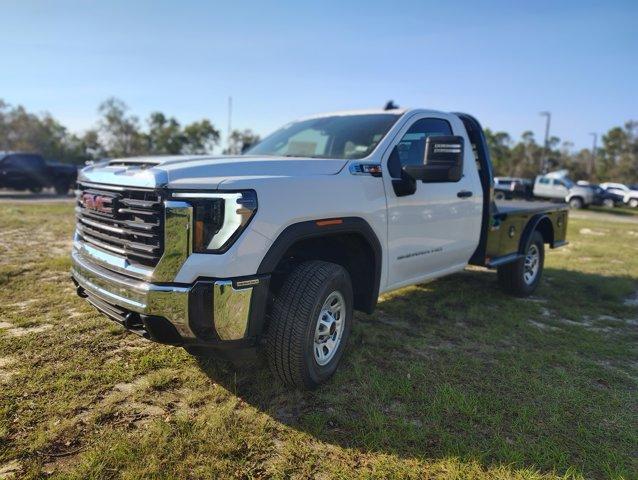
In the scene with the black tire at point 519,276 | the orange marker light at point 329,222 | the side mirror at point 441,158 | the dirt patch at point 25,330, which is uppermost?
the side mirror at point 441,158

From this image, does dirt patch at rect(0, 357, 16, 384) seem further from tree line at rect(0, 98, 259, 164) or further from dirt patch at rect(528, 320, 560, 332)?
tree line at rect(0, 98, 259, 164)

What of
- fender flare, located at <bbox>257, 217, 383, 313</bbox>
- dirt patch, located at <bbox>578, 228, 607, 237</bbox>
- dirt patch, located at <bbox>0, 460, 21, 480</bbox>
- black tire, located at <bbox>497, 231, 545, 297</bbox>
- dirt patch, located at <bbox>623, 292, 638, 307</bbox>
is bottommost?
dirt patch, located at <bbox>623, 292, 638, 307</bbox>

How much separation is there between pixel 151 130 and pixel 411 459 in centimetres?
6038

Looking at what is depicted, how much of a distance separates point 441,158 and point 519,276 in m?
2.92

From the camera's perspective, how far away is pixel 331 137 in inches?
170

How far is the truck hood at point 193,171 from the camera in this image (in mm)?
2645

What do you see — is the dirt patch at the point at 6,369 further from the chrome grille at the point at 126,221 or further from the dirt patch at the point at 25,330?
the chrome grille at the point at 126,221

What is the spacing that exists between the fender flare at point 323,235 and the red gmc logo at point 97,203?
42.0 inches

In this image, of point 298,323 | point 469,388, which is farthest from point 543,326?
point 298,323

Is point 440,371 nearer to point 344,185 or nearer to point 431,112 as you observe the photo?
point 344,185

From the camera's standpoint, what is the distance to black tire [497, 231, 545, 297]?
582 centimetres

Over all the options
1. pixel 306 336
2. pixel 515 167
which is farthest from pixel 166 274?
pixel 515 167

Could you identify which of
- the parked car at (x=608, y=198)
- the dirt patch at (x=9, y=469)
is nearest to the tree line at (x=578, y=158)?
the parked car at (x=608, y=198)

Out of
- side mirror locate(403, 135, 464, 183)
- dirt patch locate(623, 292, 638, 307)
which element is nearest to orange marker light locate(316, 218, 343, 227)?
side mirror locate(403, 135, 464, 183)
